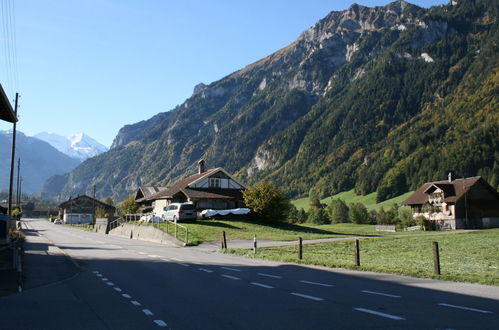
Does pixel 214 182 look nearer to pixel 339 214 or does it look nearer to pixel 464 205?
pixel 464 205

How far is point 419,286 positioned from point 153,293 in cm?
748

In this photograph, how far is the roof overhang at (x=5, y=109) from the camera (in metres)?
20.0

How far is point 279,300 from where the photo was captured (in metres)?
11.2

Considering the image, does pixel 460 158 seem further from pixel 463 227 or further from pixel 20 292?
pixel 20 292

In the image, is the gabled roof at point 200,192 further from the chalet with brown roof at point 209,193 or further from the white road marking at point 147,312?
the white road marking at point 147,312

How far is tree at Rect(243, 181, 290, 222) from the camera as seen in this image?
59344mm

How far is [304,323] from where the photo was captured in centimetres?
853

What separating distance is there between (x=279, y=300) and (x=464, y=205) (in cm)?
7966

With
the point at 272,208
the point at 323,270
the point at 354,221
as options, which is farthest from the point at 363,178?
the point at 323,270

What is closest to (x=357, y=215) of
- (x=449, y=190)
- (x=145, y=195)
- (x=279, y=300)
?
(x=449, y=190)

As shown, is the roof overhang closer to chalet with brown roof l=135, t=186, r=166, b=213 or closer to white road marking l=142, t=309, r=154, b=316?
white road marking l=142, t=309, r=154, b=316

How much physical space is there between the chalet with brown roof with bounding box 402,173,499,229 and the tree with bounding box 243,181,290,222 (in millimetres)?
31820

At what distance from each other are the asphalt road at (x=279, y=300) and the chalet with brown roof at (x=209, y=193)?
142 ft

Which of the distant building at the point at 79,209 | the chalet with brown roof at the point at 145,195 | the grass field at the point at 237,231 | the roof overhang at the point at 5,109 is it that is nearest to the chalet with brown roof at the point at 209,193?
the grass field at the point at 237,231
